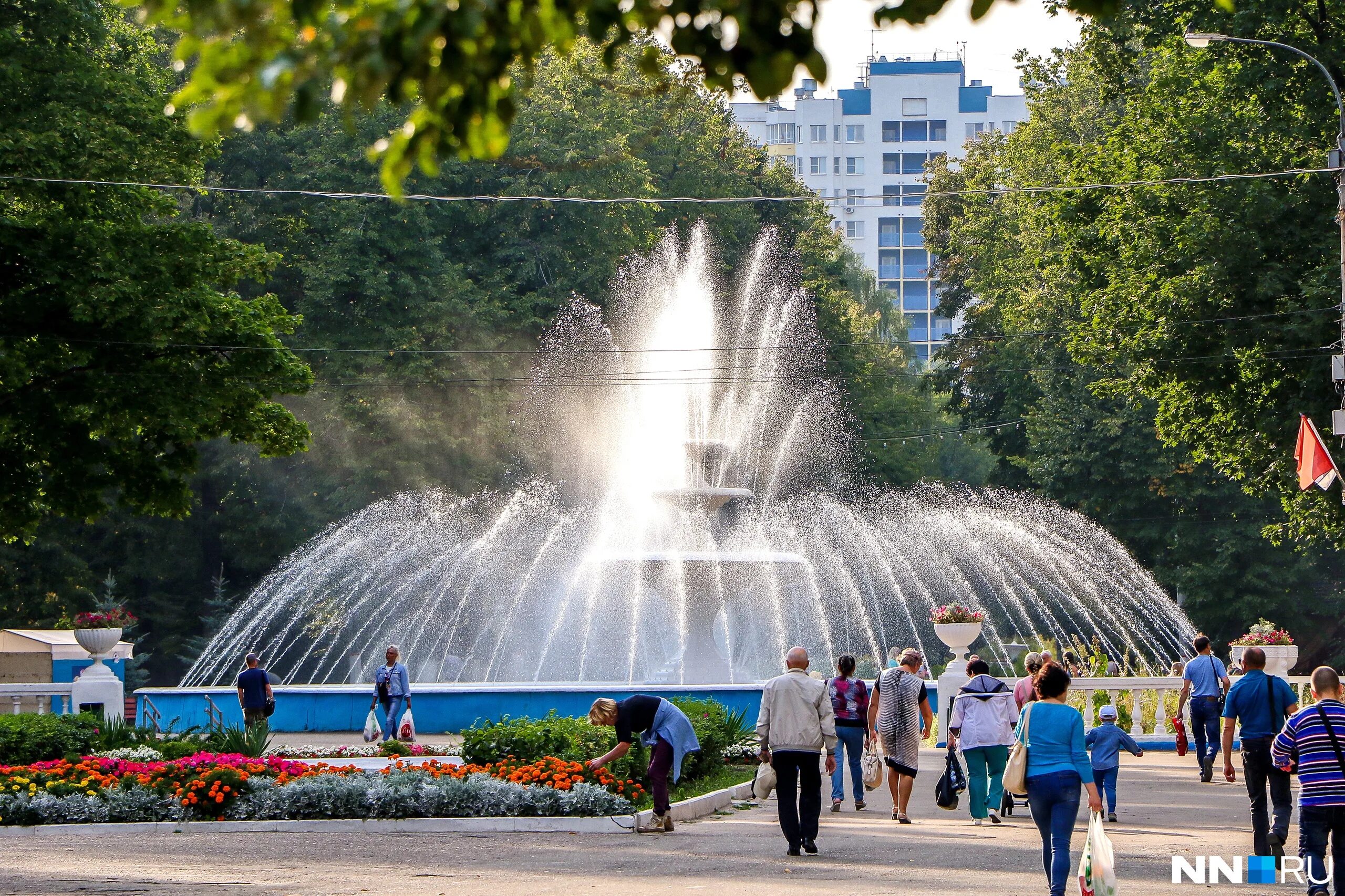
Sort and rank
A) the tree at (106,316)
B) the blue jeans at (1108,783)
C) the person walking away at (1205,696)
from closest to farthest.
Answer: the blue jeans at (1108,783) < the person walking away at (1205,696) < the tree at (106,316)

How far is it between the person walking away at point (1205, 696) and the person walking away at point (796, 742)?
693 centimetres

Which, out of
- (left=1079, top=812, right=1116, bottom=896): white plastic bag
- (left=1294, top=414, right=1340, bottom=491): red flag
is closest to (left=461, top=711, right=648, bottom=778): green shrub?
(left=1079, top=812, right=1116, bottom=896): white plastic bag

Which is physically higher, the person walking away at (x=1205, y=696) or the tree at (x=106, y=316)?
the tree at (x=106, y=316)

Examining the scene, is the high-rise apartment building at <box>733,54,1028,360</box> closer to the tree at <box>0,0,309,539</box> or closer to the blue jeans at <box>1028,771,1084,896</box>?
the tree at <box>0,0,309,539</box>

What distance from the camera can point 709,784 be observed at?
16.4 metres

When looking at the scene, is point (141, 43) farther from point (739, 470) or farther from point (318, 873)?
point (739, 470)

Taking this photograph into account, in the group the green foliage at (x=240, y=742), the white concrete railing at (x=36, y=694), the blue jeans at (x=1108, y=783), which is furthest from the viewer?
the white concrete railing at (x=36, y=694)

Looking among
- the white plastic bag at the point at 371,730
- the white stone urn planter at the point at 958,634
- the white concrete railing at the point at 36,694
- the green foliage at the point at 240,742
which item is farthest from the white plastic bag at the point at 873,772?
the white concrete railing at the point at 36,694

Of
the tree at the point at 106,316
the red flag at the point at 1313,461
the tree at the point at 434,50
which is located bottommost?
the tree at the point at 434,50

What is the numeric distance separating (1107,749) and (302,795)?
680cm

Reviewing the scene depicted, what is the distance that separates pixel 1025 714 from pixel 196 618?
122ft

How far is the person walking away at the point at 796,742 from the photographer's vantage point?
11656 mm

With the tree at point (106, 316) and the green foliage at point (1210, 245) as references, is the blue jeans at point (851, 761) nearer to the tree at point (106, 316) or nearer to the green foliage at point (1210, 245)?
the tree at point (106, 316)

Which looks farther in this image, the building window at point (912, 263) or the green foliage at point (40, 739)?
the building window at point (912, 263)
